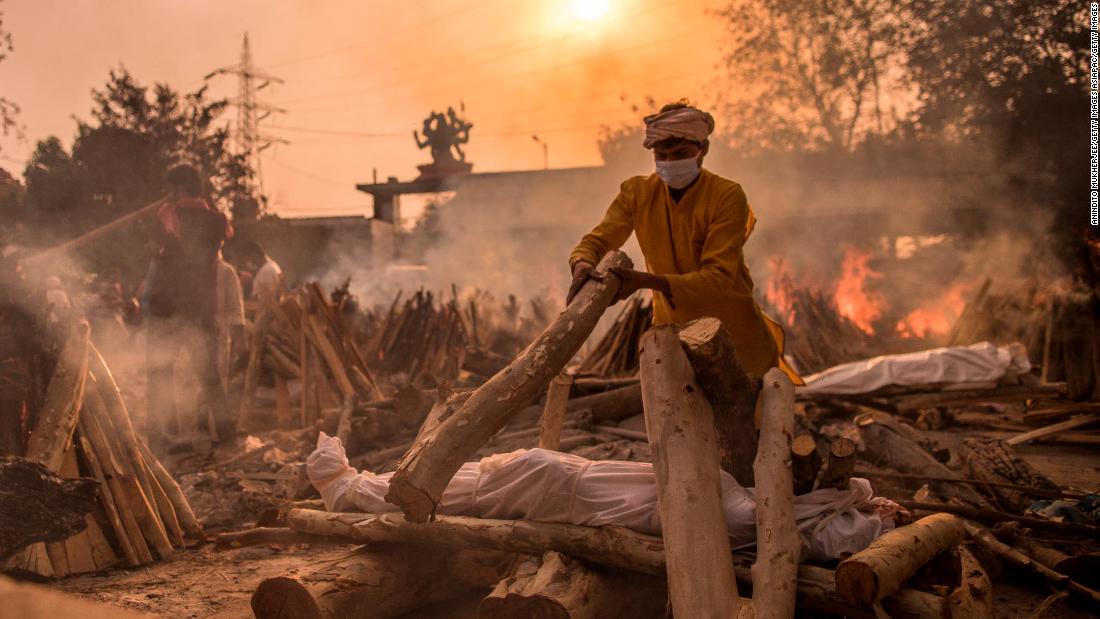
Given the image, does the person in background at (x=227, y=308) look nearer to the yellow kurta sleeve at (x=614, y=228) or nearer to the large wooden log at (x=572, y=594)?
the yellow kurta sleeve at (x=614, y=228)

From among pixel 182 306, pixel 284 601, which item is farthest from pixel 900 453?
pixel 182 306

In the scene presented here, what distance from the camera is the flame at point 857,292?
57.8ft

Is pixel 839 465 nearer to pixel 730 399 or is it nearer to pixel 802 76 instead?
pixel 730 399

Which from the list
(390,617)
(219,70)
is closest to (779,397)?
(390,617)

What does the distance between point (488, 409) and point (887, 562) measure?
4.86 feet

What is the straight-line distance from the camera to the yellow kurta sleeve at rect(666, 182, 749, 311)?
10.9 ft

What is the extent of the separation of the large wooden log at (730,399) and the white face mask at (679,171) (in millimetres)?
795

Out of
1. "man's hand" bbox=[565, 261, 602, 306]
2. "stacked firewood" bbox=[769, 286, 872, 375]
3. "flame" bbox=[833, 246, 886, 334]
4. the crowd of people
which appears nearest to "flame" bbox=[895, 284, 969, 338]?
"flame" bbox=[833, 246, 886, 334]

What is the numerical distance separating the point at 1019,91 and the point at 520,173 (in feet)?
46.7

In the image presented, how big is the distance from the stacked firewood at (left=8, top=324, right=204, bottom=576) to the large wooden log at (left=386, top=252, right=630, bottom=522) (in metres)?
1.90

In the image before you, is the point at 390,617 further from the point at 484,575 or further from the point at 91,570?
the point at 91,570

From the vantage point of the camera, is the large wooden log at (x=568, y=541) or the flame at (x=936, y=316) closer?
the large wooden log at (x=568, y=541)

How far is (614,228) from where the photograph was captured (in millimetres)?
Answer: 3822

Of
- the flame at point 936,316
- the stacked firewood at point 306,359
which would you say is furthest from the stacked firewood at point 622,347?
the flame at point 936,316
